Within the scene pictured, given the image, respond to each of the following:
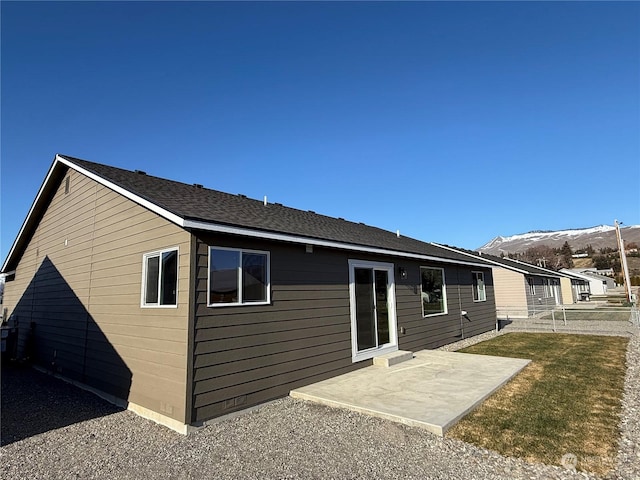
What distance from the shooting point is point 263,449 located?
12.1 ft

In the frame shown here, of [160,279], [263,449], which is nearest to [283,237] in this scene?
[160,279]

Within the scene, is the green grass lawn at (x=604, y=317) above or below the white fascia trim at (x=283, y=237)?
below

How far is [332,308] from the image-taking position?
22.0 ft

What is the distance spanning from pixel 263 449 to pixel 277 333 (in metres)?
1.99

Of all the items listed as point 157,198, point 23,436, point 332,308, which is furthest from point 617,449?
point 23,436

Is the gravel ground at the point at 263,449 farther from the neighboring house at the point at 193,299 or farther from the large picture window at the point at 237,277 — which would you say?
the large picture window at the point at 237,277

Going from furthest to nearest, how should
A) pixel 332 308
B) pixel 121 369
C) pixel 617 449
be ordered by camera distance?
1. pixel 332 308
2. pixel 121 369
3. pixel 617 449

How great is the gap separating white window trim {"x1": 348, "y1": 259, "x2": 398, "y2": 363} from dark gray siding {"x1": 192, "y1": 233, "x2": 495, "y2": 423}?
0.40ft

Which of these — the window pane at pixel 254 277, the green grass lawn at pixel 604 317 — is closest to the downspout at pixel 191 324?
the window pane at pixel 254 277

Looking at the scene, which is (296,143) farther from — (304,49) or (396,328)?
(396,328)

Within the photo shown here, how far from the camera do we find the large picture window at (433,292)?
32.4ft

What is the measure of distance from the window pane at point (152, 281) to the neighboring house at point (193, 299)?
1.3 inches

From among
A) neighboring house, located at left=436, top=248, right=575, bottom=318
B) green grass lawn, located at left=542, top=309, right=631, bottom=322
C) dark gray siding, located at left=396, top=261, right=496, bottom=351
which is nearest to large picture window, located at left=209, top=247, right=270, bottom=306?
dark gray siding, located at left=396, top=261, right=496, bottom=351

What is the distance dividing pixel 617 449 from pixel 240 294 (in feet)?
15.5
